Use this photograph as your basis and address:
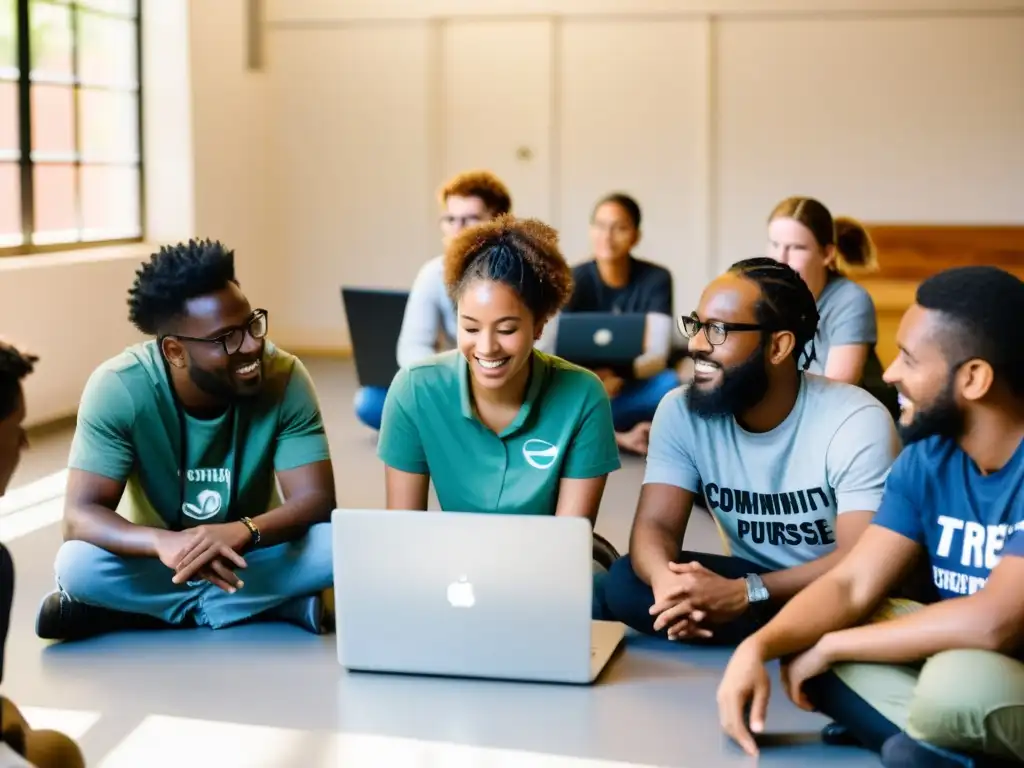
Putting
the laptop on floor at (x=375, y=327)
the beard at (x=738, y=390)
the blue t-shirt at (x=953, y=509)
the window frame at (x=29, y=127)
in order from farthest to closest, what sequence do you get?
the window frame at (x=29, y=127)
the laptop on floor at (x=375, y=327)
the beard at (x=738, y=390)
the blue t-shirt at (x=953, y=509)

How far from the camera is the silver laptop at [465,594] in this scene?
2.65 m

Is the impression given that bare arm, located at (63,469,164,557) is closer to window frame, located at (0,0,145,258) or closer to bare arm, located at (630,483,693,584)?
bare arm, located at (630,483,693,584)

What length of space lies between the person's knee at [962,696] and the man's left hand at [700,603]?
2.06ft

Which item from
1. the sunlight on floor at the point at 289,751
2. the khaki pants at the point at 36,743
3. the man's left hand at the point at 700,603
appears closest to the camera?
the khaki pants at the point at 36,743

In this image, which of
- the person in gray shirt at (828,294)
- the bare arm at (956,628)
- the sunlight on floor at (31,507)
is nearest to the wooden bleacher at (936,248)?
the person in gray shirt at (828,294)

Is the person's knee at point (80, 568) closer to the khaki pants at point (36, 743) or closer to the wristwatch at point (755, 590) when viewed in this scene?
the khaki pants at point (36, 743)

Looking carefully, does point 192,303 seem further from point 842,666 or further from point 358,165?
point 358,165

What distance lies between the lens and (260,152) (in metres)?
8.97

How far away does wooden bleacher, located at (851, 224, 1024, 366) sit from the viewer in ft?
27.8

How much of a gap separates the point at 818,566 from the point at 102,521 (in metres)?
1.55

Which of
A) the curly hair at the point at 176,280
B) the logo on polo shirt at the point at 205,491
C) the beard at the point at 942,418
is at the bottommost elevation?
the logo on polo shirt at the point at 205,491

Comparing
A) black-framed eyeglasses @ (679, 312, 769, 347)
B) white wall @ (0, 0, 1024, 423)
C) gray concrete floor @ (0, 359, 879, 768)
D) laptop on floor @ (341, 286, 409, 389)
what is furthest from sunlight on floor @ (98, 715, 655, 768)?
white wall @ (0, 0, 1024, 423)

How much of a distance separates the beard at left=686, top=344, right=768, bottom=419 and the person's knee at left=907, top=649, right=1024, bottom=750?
2.80 feet

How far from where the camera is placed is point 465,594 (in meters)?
2.73
